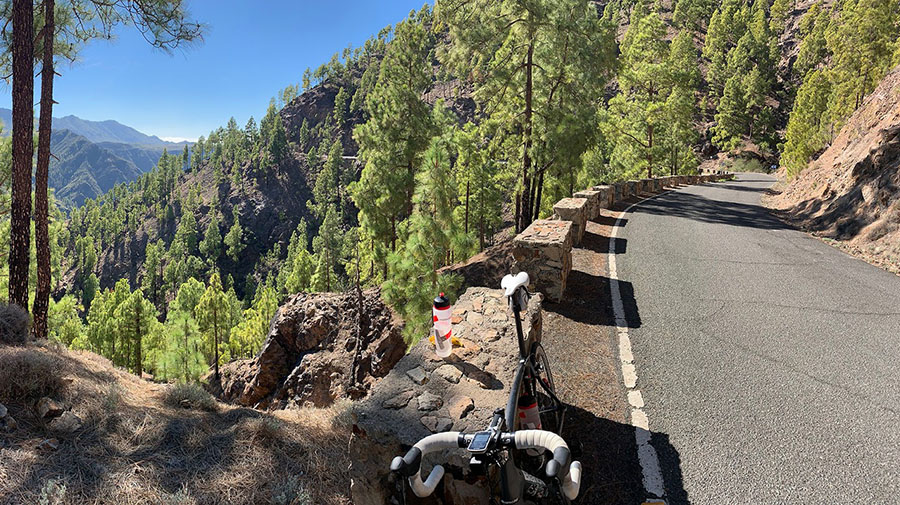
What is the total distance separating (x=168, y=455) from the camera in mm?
4969

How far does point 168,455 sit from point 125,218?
A: 18676 centimetres

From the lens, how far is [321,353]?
2448cm

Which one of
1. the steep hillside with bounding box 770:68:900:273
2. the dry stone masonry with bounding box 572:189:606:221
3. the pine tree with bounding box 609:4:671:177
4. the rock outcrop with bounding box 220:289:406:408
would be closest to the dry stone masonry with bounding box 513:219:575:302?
Answer: the dry stone masonry with bounding box 572:189:606:221

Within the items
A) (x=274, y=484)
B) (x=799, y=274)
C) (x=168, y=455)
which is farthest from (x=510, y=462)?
(x=799, y=274)

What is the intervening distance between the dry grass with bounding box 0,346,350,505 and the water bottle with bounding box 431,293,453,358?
212 cm

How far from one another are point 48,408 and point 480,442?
580 cm

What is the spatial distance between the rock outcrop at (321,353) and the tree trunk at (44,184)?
1055cm

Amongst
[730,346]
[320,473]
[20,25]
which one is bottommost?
[320,473]

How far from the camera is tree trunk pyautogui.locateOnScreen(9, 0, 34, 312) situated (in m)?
9.06

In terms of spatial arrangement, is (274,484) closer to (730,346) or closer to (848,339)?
(730,346)

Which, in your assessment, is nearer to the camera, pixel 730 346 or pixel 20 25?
pixel 730 346

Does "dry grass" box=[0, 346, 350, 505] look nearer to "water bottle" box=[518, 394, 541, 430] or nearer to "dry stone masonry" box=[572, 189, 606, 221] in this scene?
"water bottle" box=[518, 394, 541, 430]

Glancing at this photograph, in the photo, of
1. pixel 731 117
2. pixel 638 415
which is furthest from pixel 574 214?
pixel 731 117

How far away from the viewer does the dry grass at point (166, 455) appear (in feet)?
14.0
